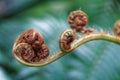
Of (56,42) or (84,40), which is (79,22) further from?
(56,42)

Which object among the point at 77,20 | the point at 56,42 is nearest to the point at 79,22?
the point at 77,20

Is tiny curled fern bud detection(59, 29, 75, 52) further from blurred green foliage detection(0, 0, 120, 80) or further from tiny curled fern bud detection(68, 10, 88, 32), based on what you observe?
blurred green foliage detection(0, 0, 120, 80)

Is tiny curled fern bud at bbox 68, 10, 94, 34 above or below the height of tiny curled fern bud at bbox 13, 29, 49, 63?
above

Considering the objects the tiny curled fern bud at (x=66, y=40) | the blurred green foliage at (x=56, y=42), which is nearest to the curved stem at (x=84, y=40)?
the tiny curled fern bud at (x=66, y=40)

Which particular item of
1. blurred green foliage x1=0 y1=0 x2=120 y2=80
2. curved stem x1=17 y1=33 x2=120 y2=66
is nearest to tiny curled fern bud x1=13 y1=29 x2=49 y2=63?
curved stem x1=17 y1=33 x2=120 y2=66

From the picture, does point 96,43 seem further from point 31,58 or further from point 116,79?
point 31,58

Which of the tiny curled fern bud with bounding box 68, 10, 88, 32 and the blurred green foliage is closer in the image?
the tiny curled fern bud with bounding box 68, 10, 88, 32
